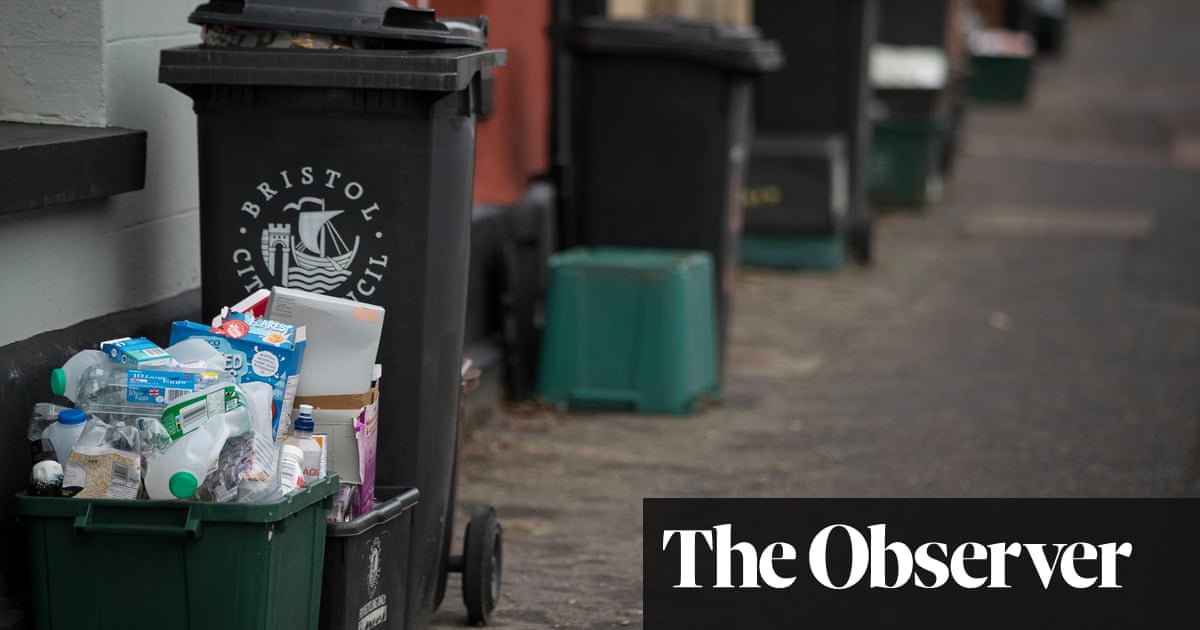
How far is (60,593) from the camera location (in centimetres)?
388

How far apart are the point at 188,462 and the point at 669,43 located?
5.17 m

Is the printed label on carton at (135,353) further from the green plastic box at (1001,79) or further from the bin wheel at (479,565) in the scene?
the green plastic box at (1001,79)

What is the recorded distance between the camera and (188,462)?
12.4 ft

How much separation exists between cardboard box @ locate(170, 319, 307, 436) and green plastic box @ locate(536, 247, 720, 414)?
3867mm

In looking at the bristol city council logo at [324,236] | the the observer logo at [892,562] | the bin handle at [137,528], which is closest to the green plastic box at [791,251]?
the the observer logo at [892,562]

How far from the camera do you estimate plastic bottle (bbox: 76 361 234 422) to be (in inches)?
153

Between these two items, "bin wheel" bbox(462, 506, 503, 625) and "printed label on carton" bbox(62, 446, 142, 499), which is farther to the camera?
"bin wheel" bbox(462, 506, 503, 625)

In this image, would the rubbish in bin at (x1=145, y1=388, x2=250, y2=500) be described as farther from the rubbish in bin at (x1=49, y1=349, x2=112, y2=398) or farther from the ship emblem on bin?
the ship emblem on bin

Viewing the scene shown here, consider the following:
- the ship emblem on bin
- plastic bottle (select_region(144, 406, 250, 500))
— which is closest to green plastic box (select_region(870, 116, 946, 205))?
the ship emblem on bin

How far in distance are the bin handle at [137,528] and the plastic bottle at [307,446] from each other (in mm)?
337

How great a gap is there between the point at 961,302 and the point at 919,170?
15.8 ft

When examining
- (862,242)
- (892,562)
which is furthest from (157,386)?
(862,242)

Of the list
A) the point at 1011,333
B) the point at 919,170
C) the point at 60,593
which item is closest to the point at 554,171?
the point at 1011,333

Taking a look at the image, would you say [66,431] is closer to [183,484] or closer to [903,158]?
[183,484]
